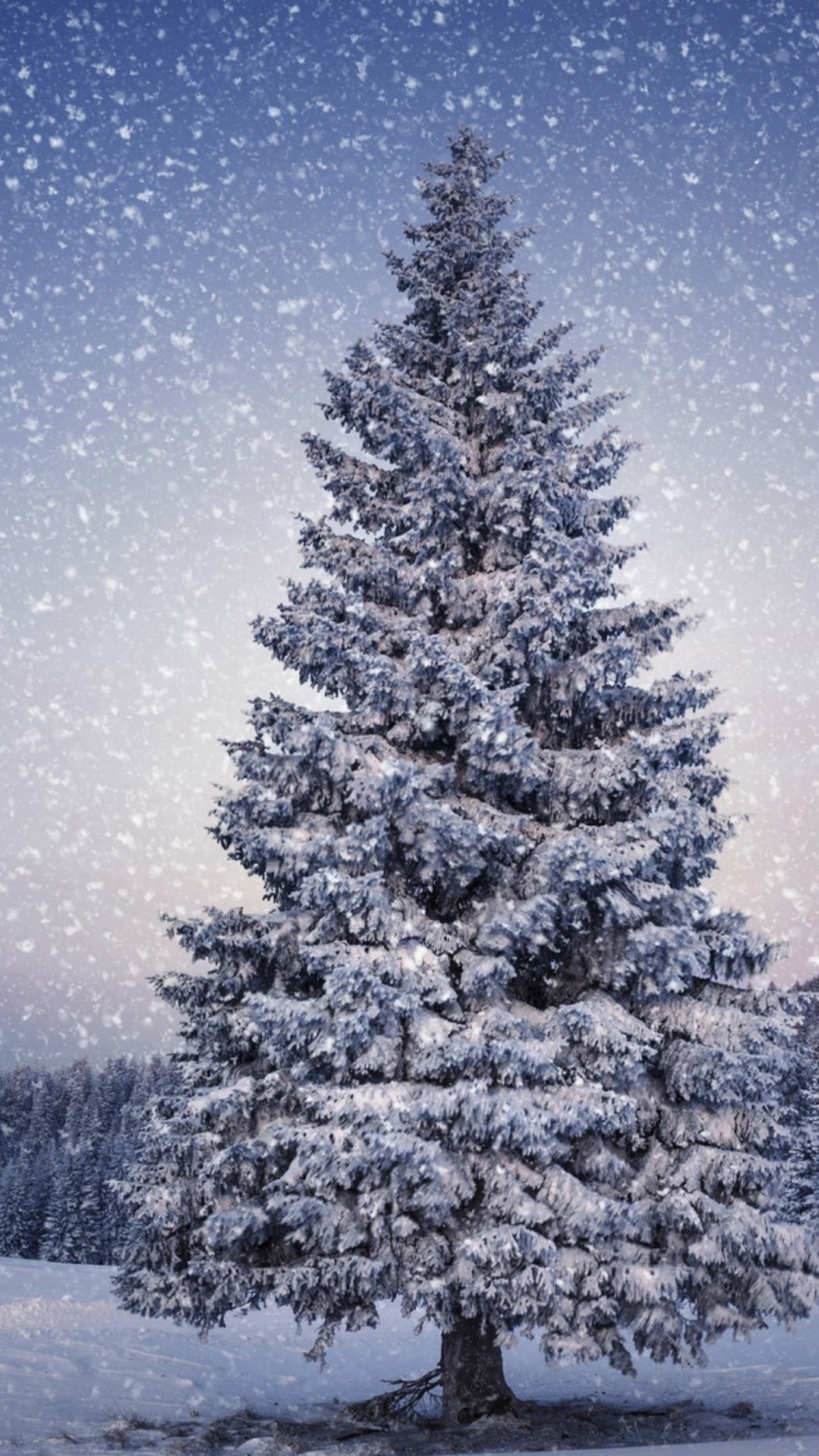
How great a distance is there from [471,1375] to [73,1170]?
208ft

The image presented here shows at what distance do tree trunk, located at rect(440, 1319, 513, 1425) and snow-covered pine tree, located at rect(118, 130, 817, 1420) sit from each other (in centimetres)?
3

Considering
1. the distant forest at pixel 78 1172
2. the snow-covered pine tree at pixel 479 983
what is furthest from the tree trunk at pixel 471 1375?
the distant forest at pixel 78 1172

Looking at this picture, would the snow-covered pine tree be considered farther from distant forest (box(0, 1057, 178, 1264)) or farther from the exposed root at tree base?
distant forest (box(0, 1057, 178, 1264))

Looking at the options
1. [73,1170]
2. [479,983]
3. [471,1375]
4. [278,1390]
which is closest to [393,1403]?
[471,1375]

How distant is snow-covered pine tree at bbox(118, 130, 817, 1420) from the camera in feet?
24.7

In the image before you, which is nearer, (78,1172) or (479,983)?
(479,983)

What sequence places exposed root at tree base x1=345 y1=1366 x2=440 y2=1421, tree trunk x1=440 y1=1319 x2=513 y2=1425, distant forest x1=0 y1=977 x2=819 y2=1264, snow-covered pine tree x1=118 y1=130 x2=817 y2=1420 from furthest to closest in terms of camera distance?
distant forest x1=0 y1=977 x2=819 y2=1264 < exposed root at tree base x1=345 y1=1366 x2=440 y2=1421 < tree trunk x1=440 y1=1319 x2=513 y2=1425 < snow-covered pine tree x1=118 y1=130 x2=817 y2=1420

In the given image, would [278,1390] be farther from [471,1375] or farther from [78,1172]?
[78,1172]

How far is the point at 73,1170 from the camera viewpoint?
204 ft

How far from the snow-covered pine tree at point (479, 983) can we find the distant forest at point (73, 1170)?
1242 inches

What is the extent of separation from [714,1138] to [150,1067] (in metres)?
124

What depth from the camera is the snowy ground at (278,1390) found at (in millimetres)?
7777

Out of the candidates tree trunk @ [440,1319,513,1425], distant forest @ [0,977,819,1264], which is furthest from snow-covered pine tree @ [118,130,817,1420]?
distant forest @ [0,977,819,1264]

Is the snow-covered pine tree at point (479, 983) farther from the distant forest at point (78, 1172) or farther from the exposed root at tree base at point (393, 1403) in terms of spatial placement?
the distant forest at point (78, 1172)
